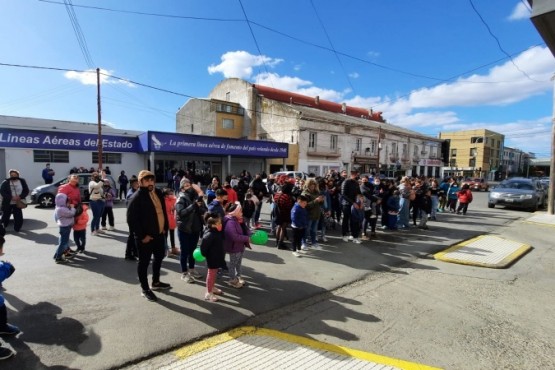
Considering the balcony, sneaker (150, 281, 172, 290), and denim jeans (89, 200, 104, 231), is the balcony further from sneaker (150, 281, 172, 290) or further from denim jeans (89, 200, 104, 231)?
sneaker (150, 281, 172, 290)

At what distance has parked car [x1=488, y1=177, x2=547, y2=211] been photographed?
14781 mm

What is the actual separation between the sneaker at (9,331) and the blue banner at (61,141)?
19172 millimetres

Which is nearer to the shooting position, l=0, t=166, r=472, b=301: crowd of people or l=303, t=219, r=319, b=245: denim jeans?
l=0, t=166, r=472, b=301: crowd of people

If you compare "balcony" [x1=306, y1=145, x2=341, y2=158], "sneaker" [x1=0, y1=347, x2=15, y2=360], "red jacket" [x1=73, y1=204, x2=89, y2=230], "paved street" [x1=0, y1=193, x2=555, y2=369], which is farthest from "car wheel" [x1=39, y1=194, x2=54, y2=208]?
"balcony" [x1=306, y1=145, x2=341, y2=158]

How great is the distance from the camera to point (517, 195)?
15.0 meters

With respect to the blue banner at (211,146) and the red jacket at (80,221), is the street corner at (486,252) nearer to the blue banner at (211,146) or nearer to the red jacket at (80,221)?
the red jacket at (80,221)

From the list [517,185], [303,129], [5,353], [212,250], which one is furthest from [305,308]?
[303,129]

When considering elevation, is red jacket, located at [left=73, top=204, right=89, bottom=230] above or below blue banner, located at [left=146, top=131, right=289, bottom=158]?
below

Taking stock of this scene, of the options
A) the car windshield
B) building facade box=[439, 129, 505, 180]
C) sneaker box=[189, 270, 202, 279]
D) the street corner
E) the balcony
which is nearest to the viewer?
sneaker box=[189, 270, 202, 279]

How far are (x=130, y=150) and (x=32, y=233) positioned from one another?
14.9 m

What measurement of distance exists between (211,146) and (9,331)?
2103 cm

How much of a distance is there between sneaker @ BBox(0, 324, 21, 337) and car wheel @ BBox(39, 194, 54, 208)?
12108 millimetres

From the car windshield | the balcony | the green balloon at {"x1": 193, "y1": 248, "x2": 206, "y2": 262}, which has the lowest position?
the green balloon at {"x1": 193, "y1": 248, "x2": 206, "y2": 262}

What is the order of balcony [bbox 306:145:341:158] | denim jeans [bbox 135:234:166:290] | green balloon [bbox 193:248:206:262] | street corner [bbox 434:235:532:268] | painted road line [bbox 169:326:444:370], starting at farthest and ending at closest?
1. balcony [bbox 306:145:341:158]
2. street corner [bbox 434:235:532:268]
3. green balloon [bbox 193:248:206:262]
4. denim jeans [bbox 135:234:166:290]
5. painted road line [bbox 169:326:444:370]
